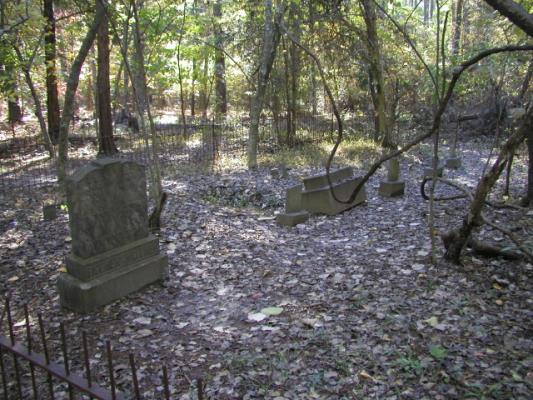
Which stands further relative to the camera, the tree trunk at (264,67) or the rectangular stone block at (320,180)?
the tree trunk at (264,67)

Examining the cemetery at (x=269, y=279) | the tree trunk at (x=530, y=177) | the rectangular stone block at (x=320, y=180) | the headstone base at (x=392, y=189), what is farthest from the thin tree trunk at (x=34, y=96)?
the tree trunk at (x=530, y=177)

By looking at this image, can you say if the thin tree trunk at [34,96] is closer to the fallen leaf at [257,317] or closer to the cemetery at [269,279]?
the cemetery at [269,279]

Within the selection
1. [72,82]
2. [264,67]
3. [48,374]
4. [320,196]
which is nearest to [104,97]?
[264,67]

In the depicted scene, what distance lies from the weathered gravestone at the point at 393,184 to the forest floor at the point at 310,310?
152 cm

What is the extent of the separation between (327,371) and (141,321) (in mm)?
1868

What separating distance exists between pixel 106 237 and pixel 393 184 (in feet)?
19.3

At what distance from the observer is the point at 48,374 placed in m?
2.65

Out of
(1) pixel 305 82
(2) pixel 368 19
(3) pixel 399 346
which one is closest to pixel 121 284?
(3) pixel 399 346

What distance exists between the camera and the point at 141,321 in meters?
4.44

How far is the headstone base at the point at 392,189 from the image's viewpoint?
9078 millimetres

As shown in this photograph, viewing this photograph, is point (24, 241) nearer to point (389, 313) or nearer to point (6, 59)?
point (389, 313)

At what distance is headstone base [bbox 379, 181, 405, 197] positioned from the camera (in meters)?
9.08

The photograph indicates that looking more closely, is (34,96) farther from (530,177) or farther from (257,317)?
(530,177)

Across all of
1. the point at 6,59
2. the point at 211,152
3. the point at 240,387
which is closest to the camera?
the point at 240,387
